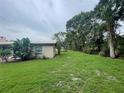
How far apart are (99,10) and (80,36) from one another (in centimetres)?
2595

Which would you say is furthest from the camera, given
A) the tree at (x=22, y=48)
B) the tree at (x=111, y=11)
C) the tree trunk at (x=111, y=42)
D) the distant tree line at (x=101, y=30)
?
the tree trunk at (x=111, y=42)

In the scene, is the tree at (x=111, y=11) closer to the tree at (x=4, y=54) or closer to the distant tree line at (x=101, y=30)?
the distant tree line at (x=101, y=30)

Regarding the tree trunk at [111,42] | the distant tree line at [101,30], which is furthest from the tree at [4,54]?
the tree trunk at [111,42]

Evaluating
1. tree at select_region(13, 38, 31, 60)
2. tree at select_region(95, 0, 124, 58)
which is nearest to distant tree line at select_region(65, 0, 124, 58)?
tree at select_region(95, 0, 124, 58)

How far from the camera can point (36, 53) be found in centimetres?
2400

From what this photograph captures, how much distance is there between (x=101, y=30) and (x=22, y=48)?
62.7 ft

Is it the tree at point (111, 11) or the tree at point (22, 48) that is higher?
the tree at point (111, 11)

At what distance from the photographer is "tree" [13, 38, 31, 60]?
22266 millimetres

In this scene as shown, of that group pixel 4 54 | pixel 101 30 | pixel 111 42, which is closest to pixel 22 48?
pixel 4 54

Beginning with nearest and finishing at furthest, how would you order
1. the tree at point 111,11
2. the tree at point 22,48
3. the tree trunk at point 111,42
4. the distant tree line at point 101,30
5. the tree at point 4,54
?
the tree at point 4,54
the tree at point 22,48
the tree at point 111,11
the distant tree line at point 101,30
the tree trunk at point 111,42

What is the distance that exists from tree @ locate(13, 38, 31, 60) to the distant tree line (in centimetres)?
1290

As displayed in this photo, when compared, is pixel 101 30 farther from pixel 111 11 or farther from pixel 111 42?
pixel 111 11

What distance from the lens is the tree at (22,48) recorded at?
22266mm

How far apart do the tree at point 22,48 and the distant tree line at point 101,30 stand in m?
12.9
